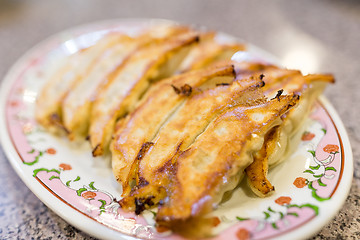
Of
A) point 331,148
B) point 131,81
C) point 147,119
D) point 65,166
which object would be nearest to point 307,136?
point 331,148

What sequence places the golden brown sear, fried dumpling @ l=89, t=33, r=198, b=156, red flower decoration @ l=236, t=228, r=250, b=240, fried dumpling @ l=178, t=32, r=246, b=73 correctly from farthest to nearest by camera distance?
fried dumpling @ l=178, t=32, r=246, b=73
fried dumpling @ l=89, t=33, r=198, b=156
the golden brown sear
red flower decoration @ l=236, t=228, r=250, b=240

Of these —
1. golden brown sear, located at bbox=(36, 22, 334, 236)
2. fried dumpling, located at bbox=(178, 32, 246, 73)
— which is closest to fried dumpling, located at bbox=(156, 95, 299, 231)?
golden brown sear, located at bbox=(36, 22, 334, 236)

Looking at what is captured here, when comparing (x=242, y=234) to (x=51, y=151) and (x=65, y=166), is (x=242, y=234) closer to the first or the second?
(x=65, y=166)

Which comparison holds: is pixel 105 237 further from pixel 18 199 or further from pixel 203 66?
pixel 203 66

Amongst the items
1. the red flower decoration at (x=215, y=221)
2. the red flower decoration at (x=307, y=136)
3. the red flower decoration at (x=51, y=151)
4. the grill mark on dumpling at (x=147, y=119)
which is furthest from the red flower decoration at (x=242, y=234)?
the red flower decoration at (x=51, y=151)

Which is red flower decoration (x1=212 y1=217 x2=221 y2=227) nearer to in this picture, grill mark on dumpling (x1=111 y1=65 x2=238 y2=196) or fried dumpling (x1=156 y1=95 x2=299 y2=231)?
fried dumpling (x1=156 y1=95 x2=299 y2=231)
